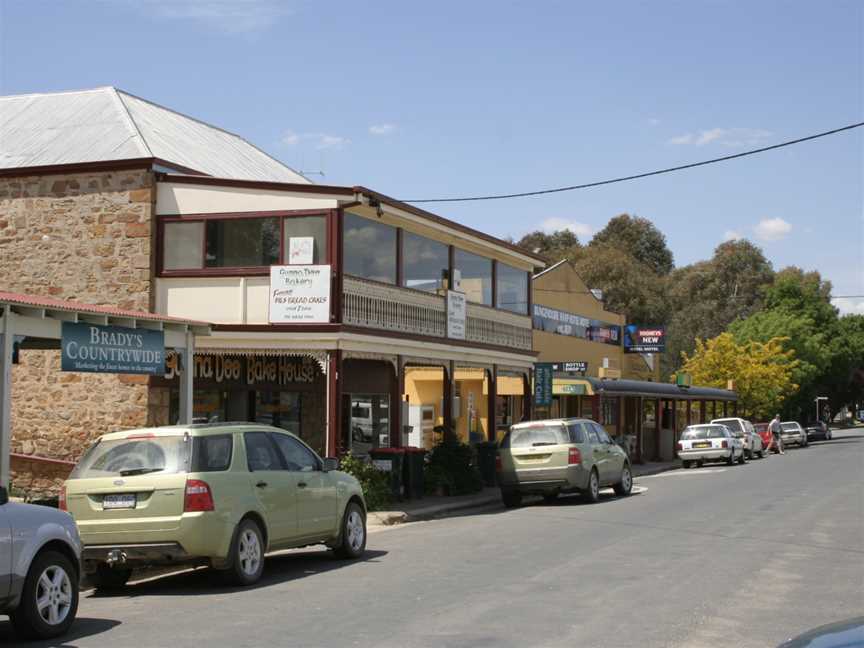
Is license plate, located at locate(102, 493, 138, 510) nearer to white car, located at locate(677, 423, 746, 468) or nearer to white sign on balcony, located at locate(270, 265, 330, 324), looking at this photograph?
white sign on balcony, located at locate(270, 265, 330, 324)

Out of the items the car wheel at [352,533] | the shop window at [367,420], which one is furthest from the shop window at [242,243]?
the car wheel at [352,533]

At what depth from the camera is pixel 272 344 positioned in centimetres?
2164

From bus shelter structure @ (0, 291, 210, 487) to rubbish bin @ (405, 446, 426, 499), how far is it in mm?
6423

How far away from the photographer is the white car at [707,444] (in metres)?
39.7

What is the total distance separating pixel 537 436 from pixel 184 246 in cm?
796

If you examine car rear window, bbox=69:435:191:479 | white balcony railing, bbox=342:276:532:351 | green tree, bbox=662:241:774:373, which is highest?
green tree, bbox=662:241:774:373

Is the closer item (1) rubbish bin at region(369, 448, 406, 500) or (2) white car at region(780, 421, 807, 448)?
(1) rubbish bin at region(369, 448, 406, 500)

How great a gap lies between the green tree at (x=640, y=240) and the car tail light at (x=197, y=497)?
294 ft

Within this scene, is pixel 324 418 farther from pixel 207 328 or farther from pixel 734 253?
pixel 734 253

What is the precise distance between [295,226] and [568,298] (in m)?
28.7

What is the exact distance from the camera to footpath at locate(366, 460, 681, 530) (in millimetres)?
19734

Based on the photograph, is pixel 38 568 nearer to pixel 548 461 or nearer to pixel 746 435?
pixel 548 461

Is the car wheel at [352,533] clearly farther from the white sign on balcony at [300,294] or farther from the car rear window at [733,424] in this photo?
the car rear window at [733,424]

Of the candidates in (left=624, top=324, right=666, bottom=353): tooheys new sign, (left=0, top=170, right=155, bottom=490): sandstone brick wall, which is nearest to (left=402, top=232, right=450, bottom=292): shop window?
(left=0, top=170, right=155, bottom=490): sandstone brick wall
